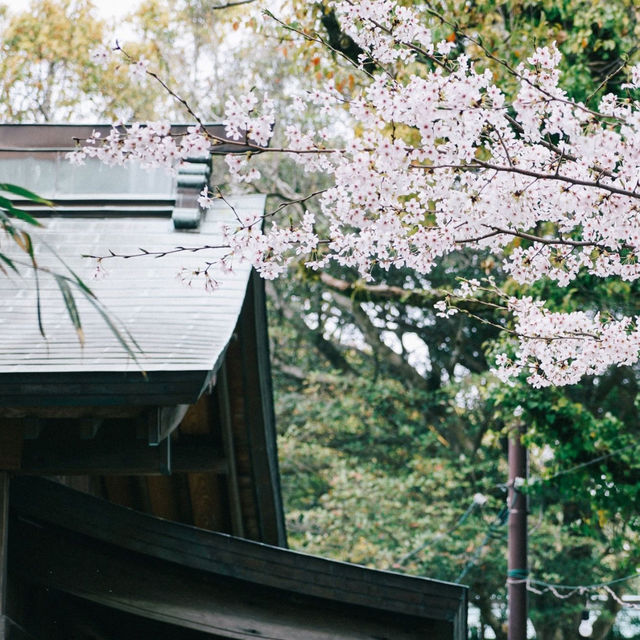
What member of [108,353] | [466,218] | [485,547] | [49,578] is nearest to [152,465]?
[108,353]

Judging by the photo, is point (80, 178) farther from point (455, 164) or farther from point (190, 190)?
point (455, 164)

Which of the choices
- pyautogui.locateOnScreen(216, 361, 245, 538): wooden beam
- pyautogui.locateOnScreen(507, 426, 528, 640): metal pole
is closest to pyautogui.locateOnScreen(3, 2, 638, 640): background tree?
pyautogui.locateOnScreen(507, 426, 528, 640): metal pole

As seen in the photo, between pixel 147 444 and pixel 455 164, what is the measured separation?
1.52 meters

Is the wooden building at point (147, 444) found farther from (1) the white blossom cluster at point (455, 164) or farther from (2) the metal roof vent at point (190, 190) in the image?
(1) the white blossom cluster at point (455, 164)

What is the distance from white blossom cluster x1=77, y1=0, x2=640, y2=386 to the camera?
122 inches

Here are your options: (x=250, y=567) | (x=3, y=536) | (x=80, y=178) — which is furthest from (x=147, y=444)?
(x=80, y=178)

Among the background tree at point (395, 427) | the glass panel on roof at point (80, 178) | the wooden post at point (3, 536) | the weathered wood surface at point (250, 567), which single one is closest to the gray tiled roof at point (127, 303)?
the glass panel on roof at point (80, 178)

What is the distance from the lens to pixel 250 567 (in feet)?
12.8

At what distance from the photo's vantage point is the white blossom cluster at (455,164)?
10.2ft

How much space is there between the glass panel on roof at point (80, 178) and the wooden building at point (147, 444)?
1.1 inches

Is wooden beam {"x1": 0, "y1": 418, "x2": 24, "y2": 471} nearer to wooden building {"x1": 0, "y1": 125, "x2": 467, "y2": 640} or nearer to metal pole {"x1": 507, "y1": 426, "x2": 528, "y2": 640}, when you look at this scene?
wooden building {"x1": 0, "y1": 125, "x2": 467, "y2": 640}

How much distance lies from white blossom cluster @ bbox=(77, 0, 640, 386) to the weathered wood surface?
1.15m

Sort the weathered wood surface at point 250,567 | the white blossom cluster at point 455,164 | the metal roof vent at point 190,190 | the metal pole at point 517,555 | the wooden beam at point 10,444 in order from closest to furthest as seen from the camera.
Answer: the white blossom cluster at point 455,164 → the wooden beam at point 10,444 → the weathered wood surface at point 250,567 → the metal roof vent at point 190,190 → the metal pole at point 517,555

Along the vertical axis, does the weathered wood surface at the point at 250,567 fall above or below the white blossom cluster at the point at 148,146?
below
